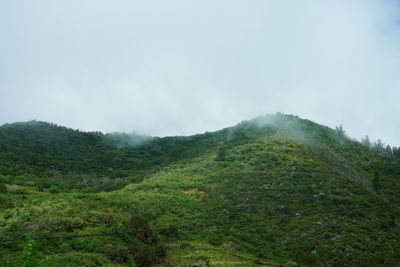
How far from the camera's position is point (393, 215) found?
3575 cm

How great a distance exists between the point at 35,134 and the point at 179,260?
72544mm

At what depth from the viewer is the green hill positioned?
23.1 metres

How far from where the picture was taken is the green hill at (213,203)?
23.1 metres

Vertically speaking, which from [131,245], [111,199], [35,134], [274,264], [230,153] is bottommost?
[274,264]

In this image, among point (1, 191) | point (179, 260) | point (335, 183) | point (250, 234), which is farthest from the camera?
point (335, 183)

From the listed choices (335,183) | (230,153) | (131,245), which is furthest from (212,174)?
(131,245)

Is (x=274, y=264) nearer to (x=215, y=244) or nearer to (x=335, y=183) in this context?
(x=215, y=244)

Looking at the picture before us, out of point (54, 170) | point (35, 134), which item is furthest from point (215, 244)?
point (35, 134)

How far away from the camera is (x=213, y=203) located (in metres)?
41.0

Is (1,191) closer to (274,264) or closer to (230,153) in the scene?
(274,264)

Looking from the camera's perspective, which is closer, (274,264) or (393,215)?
(274,264)

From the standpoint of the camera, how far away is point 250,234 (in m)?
32.4

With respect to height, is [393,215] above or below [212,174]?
below

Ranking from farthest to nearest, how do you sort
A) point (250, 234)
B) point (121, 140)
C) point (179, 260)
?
1. point (121, 140)
2. point (250, 234)
3. point (179, 260)
